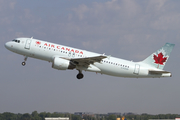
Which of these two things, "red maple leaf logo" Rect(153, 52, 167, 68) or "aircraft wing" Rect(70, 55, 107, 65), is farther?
"red maple leaf logo" Rect(153, 52, 167, 68)

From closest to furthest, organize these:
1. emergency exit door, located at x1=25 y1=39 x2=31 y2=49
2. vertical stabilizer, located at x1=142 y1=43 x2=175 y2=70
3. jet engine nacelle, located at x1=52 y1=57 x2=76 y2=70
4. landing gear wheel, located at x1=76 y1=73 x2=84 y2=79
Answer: jet engine nacelle, located at x1=52 y1=57 x2=76 y2=70, emergency exit door, located at x1=25 y1=39 x2=31 y2=49, landing gear wheel, located at x1=76 y1=73 x2=84 y2=79, vertical stabilizer, located at x1=142 y1=43 x2=175 y2=70

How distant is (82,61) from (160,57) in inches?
556

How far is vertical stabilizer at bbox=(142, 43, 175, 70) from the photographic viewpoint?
4648cm

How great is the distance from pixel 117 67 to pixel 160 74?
7417 mm

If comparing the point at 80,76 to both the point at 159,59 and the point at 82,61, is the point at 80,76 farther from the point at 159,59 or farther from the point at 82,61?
the point at 159,59

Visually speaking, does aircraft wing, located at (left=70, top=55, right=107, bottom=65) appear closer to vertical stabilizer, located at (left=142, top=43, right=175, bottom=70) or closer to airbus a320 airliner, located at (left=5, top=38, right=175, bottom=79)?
airbus a320 airliner, located at (left=5, top=38, right=175, bottom=79)

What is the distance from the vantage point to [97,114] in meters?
50.4

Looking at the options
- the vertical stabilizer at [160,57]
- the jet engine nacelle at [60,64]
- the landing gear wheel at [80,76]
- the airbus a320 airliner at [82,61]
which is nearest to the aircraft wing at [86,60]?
the airbus a320 airliner at [82,61]

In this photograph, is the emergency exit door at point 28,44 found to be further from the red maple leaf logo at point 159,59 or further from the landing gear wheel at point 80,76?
the red maple leaf logo at point 159,59

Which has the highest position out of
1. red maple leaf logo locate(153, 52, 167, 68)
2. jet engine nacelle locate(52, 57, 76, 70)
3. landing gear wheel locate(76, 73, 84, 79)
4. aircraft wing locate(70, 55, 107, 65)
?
red maple leaf logo locate(153, 52, 167, 68)

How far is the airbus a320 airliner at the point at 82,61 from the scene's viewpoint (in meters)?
41.0

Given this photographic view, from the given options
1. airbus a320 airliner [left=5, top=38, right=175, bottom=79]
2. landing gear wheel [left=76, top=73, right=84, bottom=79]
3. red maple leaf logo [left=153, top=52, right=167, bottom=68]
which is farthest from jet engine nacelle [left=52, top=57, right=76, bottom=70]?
red maple leaf logo [left=153, top=52, right=167, bottom=68]

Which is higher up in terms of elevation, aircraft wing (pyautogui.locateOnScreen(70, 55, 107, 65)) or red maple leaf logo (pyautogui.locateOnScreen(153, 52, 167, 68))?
red maple leaf logo (pyautogui.locateOnScreen(153, 52, 167, 68))

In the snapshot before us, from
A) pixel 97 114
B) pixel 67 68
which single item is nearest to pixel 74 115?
pixel 97 114
